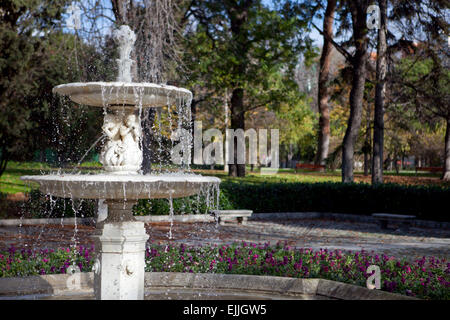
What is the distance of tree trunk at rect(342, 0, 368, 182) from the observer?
18.6 meters

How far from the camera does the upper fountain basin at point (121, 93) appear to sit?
551cm

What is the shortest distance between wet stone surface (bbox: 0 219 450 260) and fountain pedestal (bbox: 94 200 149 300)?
499 centimetres

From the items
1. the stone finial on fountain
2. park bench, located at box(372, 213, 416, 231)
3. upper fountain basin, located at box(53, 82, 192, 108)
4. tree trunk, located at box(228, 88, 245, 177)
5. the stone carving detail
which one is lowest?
park bench, located at box(372, 213, 416, 231)

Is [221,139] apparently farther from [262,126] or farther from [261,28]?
Answer: [261,28]

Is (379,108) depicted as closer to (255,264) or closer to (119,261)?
(255,264)

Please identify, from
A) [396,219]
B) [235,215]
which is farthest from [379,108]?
[235,215]

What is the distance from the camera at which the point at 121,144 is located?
5.98 m

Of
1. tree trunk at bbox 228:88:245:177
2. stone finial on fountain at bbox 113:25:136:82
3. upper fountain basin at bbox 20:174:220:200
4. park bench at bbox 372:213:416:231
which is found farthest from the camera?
tree trunk at bbox 228:88:245:177

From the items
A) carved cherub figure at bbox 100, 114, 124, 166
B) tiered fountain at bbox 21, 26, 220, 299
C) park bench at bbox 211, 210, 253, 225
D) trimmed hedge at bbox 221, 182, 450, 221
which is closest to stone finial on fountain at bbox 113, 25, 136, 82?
tiered fountain at bbox 21, 26, 220, 299

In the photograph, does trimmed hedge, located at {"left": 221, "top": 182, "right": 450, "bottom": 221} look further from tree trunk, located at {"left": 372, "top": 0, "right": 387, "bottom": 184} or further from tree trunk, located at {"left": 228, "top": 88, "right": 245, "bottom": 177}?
tree trunk, located at {"left": 228, "top": 88, "right": 245, "bottom": 177}

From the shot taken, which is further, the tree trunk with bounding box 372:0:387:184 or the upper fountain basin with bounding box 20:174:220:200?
the tree trunk with bounding box 372:0:387:184

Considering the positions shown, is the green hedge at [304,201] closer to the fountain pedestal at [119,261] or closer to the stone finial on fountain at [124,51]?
the stone finial on fountain at [124,51]

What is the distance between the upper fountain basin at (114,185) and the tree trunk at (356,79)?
1448cm
